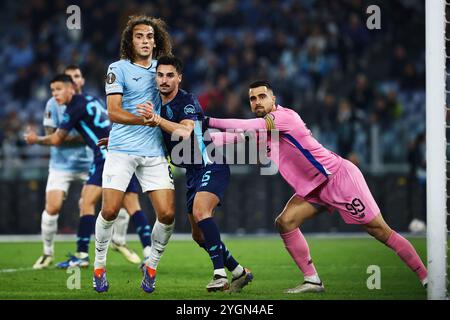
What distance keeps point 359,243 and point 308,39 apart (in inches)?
254

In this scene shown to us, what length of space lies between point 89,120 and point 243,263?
2.64 metres

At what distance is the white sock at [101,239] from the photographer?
8375 millimetres

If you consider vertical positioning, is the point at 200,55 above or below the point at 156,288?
above

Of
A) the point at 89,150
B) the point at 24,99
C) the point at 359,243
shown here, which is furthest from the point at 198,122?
the point at 24,99

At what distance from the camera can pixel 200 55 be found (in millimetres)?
20891

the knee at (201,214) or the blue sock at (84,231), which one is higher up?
the knee at (201,214)

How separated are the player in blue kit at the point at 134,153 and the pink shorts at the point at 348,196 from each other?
1334 mm

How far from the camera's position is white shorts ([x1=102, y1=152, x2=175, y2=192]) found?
8.33 meters

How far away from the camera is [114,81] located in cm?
823

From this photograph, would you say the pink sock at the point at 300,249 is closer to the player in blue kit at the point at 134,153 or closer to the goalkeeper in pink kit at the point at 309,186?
the goalkeeper in pink kit at the point at 309,186

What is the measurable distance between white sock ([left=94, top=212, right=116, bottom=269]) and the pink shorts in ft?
5.86

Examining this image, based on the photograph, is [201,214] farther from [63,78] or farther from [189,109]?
[63,78]

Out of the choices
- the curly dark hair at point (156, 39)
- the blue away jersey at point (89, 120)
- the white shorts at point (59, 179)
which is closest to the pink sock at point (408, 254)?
the curly dark hair at point (156, 39)
